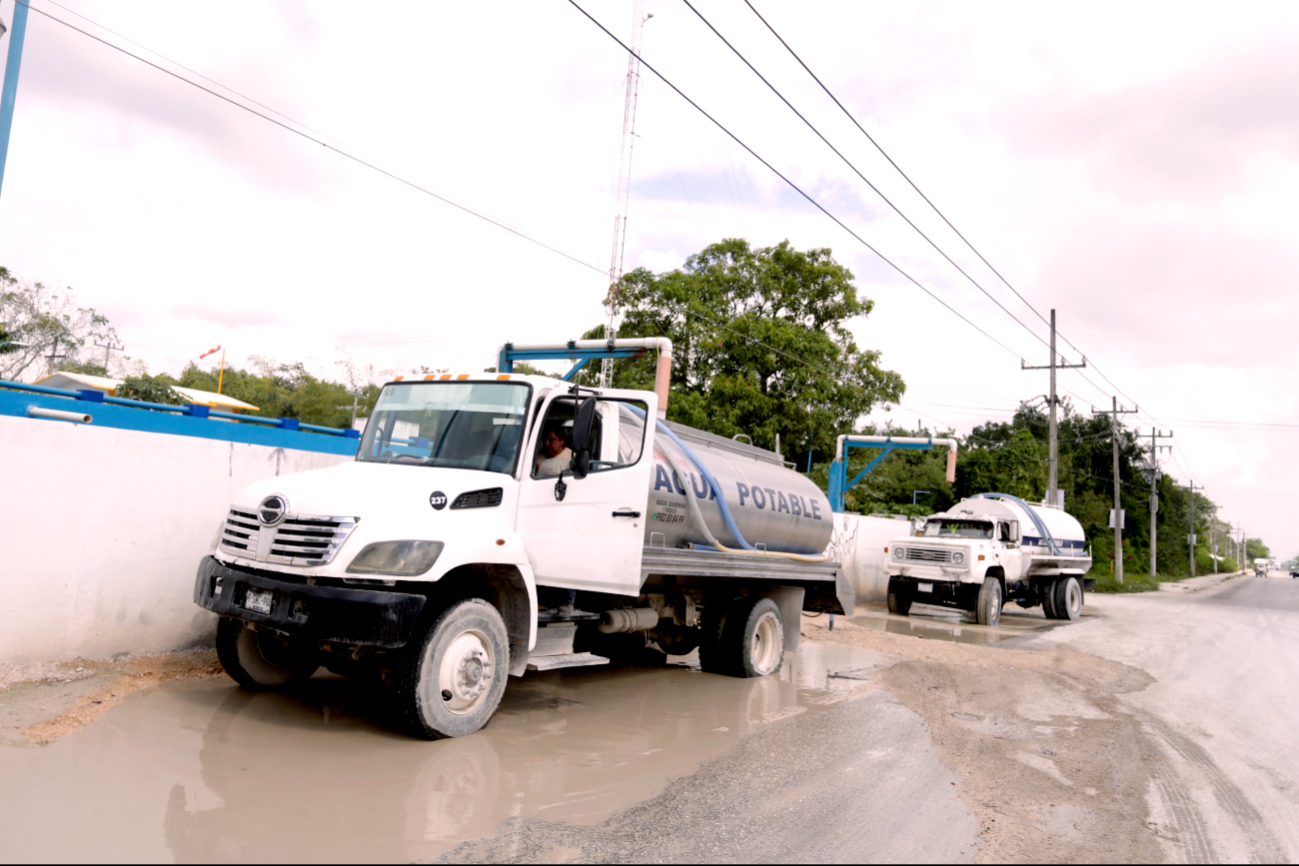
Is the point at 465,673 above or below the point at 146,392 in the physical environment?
below

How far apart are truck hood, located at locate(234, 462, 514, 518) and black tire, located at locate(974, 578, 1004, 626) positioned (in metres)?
13.8

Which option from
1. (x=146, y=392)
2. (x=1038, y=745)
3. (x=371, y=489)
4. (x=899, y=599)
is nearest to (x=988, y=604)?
(x=899, y=599)

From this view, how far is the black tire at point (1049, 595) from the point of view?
2019 cm

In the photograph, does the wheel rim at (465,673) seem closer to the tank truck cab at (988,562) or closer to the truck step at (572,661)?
the truck step at (572,661)

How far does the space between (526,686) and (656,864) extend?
4.08 metres

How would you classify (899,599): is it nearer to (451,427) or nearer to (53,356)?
(451,427)

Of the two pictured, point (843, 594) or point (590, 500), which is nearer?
point (590, 500)

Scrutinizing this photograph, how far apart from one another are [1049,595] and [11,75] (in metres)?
21.1

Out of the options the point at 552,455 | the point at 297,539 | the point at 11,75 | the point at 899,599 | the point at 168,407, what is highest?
the point at 11,75

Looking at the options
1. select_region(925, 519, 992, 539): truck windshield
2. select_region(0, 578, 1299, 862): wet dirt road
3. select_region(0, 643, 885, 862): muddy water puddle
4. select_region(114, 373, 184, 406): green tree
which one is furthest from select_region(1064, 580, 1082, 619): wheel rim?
select_region(114, 373, 184, 406): green tree

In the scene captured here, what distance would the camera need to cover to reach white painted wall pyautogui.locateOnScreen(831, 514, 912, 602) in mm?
19922

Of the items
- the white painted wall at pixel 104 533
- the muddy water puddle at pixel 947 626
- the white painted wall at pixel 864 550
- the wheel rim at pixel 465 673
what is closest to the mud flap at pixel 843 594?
the muddy water puddle at pixel 947 626

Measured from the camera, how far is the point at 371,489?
5.83 metres

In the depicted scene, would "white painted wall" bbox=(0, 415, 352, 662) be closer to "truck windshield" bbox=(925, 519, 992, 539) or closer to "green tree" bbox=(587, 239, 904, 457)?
"truck windshield" bbox=(925, 519, 992, 539)
